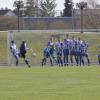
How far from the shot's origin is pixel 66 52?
43.1 meters

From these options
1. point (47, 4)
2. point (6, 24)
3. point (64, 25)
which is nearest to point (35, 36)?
point (64, 25)

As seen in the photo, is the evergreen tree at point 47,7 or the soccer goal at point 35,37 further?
the evergreen tree at point 47,7

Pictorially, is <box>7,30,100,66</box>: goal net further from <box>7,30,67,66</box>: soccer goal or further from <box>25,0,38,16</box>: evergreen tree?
<box>25,0,38,16</box>: evergreen tree

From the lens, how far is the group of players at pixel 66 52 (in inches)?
1681

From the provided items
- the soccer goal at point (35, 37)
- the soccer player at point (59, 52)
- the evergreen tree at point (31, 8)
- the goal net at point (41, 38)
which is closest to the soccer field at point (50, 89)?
the soccer player at point (59, 52)

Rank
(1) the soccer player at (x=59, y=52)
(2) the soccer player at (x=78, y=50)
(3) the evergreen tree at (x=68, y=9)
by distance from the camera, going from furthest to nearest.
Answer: (3) the evergreen tree at (x=68, y=9), (1) the soccer player at (x=59, y=52), (2) the soccer player at (x=78, y=50)

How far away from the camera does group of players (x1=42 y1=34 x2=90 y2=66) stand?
1681 inches

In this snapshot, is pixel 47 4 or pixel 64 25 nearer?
pixel 64 25

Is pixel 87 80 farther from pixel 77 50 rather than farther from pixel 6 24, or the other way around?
pixel 6 24

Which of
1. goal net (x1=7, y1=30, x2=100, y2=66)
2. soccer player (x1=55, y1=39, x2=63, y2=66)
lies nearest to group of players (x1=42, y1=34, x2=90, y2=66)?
soccer player (x1=55, y1=39, x2=63, y2=66)

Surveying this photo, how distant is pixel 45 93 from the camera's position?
17.9 meters

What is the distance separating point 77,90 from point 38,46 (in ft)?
103

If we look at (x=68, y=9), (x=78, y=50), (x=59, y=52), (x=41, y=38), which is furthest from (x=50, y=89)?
(x=68, y=9)

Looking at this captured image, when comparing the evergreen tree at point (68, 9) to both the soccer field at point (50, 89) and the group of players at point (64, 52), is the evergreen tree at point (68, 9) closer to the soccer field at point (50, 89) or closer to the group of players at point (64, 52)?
the group of players at point (64, 52)
